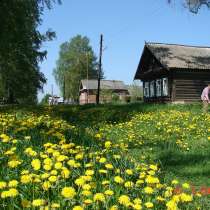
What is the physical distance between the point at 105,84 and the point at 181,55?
193 ft

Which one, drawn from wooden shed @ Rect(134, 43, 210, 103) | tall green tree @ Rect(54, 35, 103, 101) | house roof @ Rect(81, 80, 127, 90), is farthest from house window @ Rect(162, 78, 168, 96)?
tall green tree @ Rect(54, 35, 103, 101)

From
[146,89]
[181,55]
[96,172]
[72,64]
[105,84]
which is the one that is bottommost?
[96,172]

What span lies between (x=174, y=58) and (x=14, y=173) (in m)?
35.4

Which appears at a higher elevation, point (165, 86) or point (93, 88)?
point (93, 88)

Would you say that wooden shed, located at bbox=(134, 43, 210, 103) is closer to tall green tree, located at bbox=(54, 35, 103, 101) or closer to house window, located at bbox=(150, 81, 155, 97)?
house window, located at bbox=(150, 81, 155, 97)

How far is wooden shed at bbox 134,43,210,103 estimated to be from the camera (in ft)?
125

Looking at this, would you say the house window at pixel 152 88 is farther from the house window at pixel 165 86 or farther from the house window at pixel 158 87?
the house window at pixel 165 86

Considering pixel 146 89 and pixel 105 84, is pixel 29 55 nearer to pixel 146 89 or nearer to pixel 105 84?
pixel 146 89

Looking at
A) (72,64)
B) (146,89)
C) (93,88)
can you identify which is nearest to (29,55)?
(146,89)

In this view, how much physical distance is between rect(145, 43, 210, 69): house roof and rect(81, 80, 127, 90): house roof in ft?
158

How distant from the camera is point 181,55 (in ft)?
131

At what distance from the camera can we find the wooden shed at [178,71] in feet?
125

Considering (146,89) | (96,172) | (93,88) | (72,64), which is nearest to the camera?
(96,172)

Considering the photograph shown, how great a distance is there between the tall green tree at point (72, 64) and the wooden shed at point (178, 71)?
56108 millimetres
